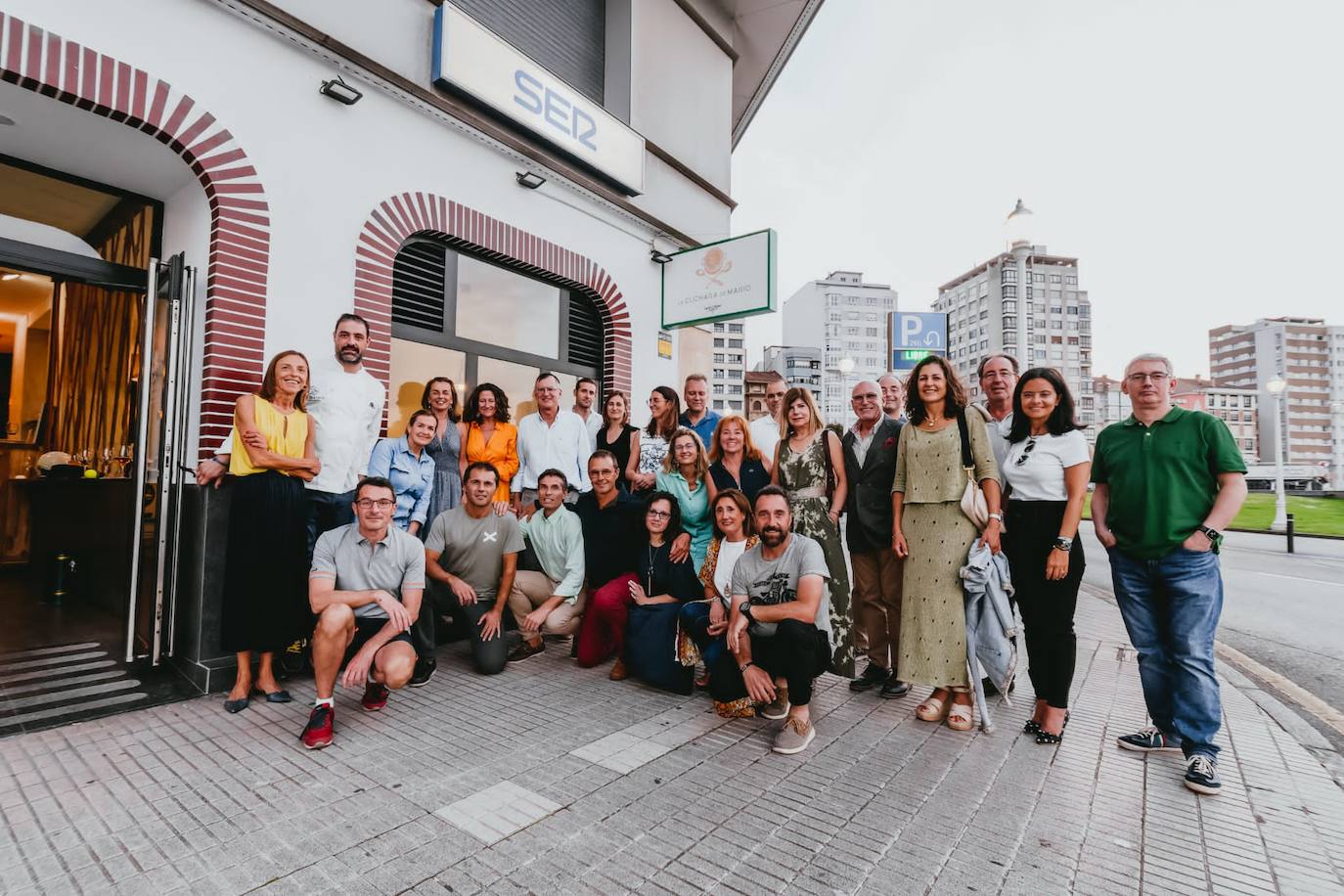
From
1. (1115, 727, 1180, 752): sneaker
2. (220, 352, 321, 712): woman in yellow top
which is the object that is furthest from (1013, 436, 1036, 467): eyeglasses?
(220, 352, 321, 712): woman in yellow top

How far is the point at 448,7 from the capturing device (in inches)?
216

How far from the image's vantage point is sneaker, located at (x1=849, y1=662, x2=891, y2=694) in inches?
168

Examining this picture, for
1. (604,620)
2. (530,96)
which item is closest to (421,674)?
(604,620)

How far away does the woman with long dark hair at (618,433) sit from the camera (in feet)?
18.4

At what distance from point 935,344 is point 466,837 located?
13.8 meters

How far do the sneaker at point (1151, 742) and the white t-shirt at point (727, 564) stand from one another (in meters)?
2.26

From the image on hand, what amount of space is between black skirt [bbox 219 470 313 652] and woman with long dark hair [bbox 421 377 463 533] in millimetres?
1056

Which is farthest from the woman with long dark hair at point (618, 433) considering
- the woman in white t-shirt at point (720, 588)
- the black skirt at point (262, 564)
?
the black skirt at point (262, 564)

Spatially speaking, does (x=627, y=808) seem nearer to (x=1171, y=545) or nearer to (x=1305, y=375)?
(x=1171, y=545)

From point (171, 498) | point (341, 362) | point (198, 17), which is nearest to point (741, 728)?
point (341, 362)

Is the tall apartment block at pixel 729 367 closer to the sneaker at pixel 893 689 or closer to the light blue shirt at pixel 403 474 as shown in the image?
the light blue shirt at pixel 403 474

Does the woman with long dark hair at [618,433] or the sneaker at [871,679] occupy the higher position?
the woman with long dark hair at [618,433]

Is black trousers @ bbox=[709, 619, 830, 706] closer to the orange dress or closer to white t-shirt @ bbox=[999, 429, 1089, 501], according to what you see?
white t-shirt @ bbox=[999, 429, 1089, 501]

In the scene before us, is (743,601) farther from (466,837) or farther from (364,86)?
(364,86)
